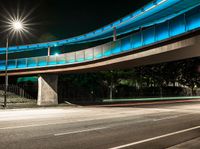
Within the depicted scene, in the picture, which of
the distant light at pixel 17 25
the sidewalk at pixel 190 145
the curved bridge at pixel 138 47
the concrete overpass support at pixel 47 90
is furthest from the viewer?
the concrete overpass support at pixel 47 90

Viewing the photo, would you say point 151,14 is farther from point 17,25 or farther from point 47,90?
point 47,90

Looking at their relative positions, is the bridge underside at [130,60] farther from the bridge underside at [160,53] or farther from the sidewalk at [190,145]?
the sidewalk at [190,145]

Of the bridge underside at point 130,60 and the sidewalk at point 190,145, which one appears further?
the bridge underside at point 130,60

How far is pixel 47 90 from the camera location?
3072 centimetres

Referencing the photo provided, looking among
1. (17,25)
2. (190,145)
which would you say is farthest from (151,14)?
(190,145)

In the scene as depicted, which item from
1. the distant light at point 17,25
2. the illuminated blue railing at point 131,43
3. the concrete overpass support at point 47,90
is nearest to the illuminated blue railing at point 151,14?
the illuminated blue railing at point 131,43

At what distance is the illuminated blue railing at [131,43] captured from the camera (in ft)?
48.9

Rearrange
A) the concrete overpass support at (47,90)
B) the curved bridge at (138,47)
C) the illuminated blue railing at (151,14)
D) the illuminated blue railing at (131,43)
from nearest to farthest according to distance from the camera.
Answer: the illuminated blue railing at (131,43), the curved bridge at (138,47), the illuminated blue railing at (151,14), the concrete overpass support at (47,90)

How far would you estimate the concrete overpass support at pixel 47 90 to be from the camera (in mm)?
30297

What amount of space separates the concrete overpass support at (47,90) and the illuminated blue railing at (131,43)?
241 centimetres

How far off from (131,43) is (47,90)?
52.3 feet

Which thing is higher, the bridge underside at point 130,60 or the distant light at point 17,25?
the distant light at point 17,25

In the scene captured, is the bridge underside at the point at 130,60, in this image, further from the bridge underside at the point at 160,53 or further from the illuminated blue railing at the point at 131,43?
the illuminated blue railing at the point at 131,43

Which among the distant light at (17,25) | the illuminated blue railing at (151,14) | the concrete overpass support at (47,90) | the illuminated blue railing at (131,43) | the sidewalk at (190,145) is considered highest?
the illuminated blue railing at (151,14)
